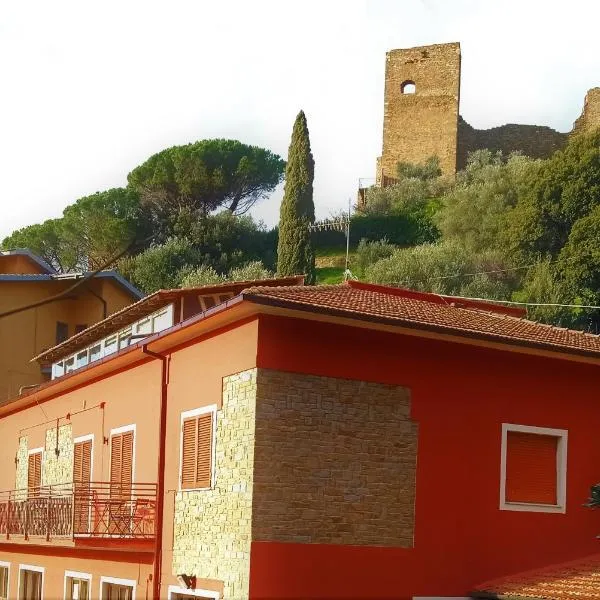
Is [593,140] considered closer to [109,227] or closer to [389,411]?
[109,227]

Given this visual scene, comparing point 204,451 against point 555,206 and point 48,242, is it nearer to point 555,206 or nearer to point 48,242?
point 555,206

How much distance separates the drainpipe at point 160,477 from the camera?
16.7 m

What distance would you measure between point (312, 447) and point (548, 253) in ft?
119

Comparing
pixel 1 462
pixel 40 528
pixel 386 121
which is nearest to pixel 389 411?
pixel 40 528

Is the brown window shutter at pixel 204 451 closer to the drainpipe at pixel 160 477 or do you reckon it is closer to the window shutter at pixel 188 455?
the window shutter at pixel 188 455

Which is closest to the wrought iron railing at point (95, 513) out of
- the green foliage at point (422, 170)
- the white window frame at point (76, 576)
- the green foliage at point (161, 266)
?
the white window frame at point (76, 576)

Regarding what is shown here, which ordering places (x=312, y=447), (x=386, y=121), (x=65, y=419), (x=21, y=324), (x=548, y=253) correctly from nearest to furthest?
(x=312, y=447) → (x=65, y=419) → (x=21, y=324) → (x=548, y=253) → (x=386, y=121)

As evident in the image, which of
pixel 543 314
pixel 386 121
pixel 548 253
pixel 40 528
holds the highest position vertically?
pixel 386 121

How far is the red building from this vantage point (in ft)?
47.5

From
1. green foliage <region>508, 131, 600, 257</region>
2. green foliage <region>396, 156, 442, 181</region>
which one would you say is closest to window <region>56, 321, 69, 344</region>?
green foliage <region>508, 131, 600, 257</region>

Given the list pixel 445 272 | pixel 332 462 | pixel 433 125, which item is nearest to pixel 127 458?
pixel 332 462

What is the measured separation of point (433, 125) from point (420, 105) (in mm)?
1576

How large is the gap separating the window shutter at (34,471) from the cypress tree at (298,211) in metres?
26.6

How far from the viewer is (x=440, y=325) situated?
15.2 metres
